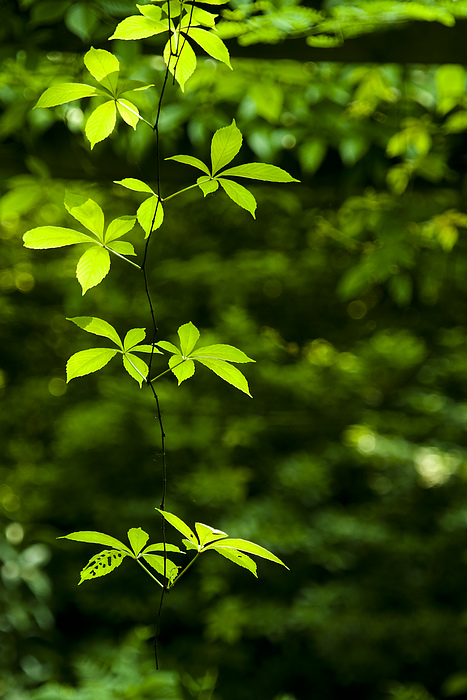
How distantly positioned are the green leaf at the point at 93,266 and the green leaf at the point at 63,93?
118 mm

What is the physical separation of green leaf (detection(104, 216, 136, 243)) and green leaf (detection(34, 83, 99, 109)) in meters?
0.10

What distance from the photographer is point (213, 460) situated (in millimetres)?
2555

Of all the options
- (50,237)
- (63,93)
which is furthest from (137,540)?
(63,93)

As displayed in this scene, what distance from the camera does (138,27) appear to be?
19.7 inches

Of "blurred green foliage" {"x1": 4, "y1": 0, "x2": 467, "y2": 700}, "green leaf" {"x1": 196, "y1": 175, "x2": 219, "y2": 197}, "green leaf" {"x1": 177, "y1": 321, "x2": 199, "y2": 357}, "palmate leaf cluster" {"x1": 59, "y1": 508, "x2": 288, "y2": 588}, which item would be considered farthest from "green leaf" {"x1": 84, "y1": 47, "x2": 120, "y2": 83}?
"blurred green foliage" {"x1": 4, "y1": 0, "x2": 467, "y2": 700}

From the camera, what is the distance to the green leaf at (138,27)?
0.50 meters

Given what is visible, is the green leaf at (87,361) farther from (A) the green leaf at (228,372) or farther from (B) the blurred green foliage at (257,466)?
(B) the blurred green foliage at (257,466)

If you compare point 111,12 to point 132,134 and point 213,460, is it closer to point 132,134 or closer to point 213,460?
point 132,134

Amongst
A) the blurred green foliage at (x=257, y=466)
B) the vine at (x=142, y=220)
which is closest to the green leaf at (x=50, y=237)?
the vine at (x=142, y=220)

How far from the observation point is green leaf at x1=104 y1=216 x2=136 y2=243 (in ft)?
1.65

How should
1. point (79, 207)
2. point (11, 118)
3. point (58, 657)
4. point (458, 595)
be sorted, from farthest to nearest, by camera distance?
point (458, 595), point (58, 657), point (11, 118), point (79, 207)

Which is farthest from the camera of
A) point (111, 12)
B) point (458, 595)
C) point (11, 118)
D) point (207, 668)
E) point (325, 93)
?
point (458, 595)

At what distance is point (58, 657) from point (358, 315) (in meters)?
1.89

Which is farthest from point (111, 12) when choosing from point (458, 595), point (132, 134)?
point (458, 595)
